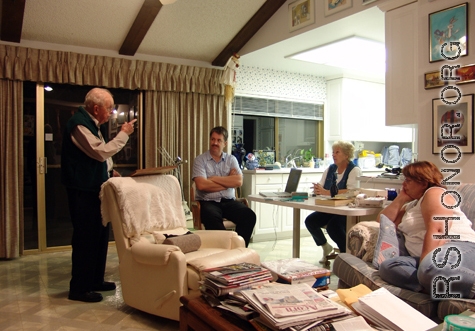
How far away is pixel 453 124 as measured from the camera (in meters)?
2.73

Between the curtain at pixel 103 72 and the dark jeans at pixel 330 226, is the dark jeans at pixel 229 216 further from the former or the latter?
the curtain at pixel 103 72

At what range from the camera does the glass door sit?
411 cm

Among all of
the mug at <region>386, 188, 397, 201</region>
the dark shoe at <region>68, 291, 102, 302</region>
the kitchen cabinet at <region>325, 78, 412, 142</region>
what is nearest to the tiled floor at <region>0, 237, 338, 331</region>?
the dark shoe at <region>68, 291, 102, 302</region>

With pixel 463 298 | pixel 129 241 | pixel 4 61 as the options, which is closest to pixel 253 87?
pixel 4 61

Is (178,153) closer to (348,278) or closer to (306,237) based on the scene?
(306,237)

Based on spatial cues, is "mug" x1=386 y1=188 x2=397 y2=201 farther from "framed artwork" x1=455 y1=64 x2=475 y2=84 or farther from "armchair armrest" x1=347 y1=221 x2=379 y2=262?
"framed artwork" x1=455 y1=64 x2=475 y2=84

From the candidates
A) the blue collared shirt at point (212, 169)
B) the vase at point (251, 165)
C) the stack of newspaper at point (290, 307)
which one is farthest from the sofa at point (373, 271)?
the vase at point (251, 165)

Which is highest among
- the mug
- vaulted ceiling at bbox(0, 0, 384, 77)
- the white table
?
vaulted ceiling at bbox(0, 0, 384, 77)

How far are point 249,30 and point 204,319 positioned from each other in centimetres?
355

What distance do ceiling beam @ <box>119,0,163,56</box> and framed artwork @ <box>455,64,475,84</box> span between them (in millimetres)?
2610

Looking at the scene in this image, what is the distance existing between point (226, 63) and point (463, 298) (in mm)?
3851

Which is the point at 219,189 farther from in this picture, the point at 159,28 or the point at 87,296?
the point at 159,28

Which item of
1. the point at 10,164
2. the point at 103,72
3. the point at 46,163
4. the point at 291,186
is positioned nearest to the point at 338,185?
the point at 291,186

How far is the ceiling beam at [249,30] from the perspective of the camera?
4.13 metres
